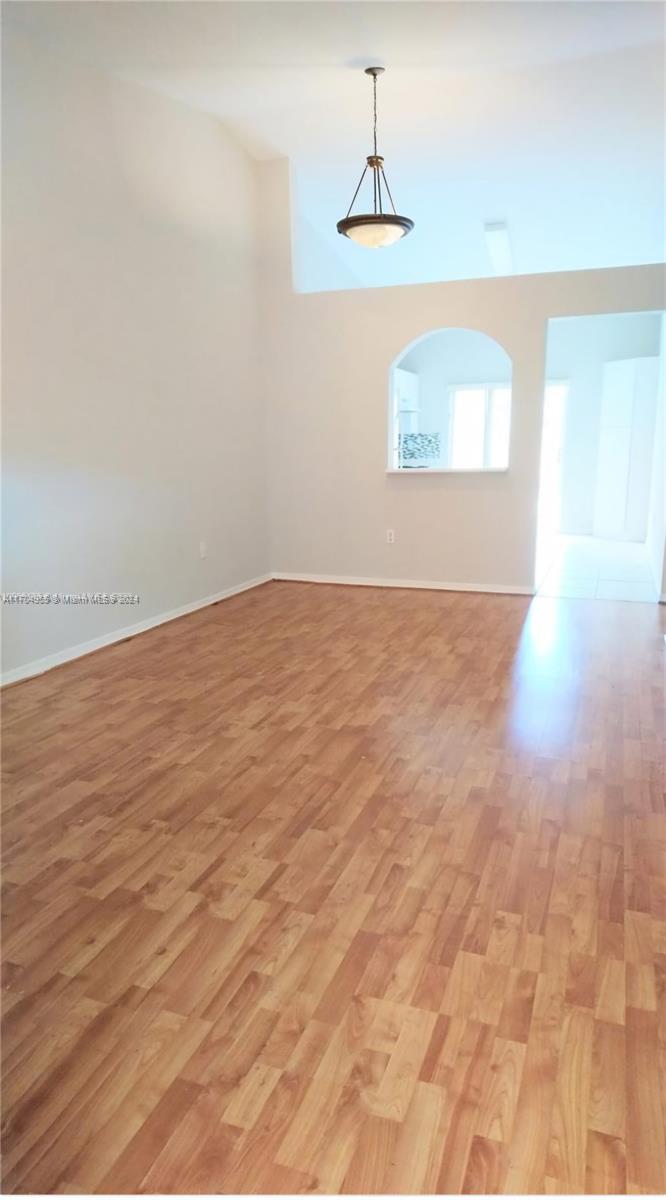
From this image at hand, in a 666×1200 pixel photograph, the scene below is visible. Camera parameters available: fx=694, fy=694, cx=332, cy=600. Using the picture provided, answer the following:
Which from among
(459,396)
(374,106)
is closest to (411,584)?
(374,106)

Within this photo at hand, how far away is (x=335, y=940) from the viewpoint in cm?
177

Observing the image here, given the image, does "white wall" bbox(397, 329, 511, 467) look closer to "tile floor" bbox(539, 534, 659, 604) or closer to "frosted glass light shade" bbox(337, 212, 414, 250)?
"tile floor" bbox(539, 534, 659, 604)

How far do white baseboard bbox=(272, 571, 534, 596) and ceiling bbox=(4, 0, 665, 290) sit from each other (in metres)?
2.64

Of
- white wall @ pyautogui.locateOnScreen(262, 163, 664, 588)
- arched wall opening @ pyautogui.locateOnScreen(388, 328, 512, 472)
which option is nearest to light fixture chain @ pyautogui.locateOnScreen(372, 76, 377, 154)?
white wall @ pyautogui.locateOnScreen(262, 163, 664, 588)

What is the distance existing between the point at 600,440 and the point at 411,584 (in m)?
4.22

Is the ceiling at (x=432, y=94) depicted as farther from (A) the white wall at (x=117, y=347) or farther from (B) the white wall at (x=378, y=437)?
(B) the white wall at (x=378, y=437)

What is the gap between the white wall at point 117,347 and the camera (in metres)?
3.55

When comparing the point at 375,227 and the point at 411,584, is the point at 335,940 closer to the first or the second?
the point at 375,227

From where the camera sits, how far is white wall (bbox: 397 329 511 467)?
30.9 feet

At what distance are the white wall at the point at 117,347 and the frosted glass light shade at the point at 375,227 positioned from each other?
1.32 metres

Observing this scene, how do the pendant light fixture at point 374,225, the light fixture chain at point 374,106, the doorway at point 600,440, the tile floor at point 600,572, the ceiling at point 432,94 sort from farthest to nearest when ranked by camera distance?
the doorway at point 600,440
the tile floor at point 600,572
the light fixture chain at point 374,106
the pendant light fixture at point 374,225
the ceiling at point 432,94

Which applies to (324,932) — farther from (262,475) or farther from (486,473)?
(262,475)

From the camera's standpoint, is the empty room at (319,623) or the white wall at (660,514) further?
the white wall at (660,514)

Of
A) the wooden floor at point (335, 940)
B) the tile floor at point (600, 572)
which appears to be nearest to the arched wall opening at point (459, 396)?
the tile floor at point (600, 572)
